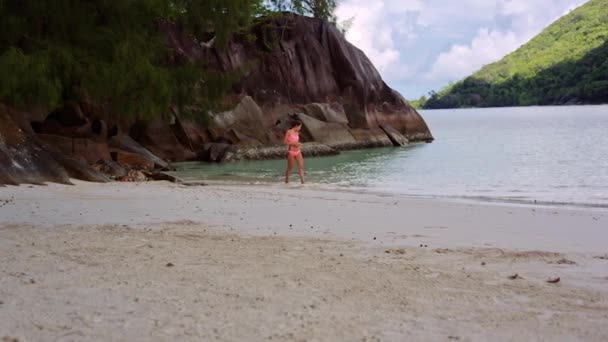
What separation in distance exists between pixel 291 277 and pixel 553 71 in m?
124

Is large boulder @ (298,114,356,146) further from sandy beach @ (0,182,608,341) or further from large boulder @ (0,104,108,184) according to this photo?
sandy beach @ (0,182,608,341)

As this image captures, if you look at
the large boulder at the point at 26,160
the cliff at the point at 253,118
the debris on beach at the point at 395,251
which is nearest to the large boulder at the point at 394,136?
the cliff at the point at 253,118

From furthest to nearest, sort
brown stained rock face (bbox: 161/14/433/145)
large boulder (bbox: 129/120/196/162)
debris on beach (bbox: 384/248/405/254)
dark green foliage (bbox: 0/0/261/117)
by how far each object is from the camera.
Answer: brown stained rock face (bbox: 161/14/433/145), large boulder (bbox: 129/120/196/162), dark green foliage (bbox: 0/0/261/117), debris on beach (bbox: 384/248/405/254)

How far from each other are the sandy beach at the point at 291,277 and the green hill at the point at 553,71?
105597mm

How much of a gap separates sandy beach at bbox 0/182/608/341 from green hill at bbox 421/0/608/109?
10560cm

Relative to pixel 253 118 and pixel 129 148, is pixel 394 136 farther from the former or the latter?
pixel 129 148

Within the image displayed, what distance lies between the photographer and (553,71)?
11838 centimetres

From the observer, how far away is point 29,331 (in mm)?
3193

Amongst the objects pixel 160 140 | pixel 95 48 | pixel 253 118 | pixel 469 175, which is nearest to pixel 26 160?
pixel 95 48

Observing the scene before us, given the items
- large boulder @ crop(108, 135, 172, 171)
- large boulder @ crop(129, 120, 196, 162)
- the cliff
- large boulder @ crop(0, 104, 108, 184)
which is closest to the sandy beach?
large boulder @ crop(0, 104, 108, 184)

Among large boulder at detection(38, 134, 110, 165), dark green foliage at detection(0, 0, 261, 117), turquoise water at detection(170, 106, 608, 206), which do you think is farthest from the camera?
large boulder at detection(38, 134, 110, 165)

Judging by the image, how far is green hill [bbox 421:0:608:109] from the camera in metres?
107

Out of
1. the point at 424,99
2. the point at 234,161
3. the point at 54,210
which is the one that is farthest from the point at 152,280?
the point at 424,99

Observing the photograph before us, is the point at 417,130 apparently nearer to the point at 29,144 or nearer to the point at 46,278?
the point at 29,144
